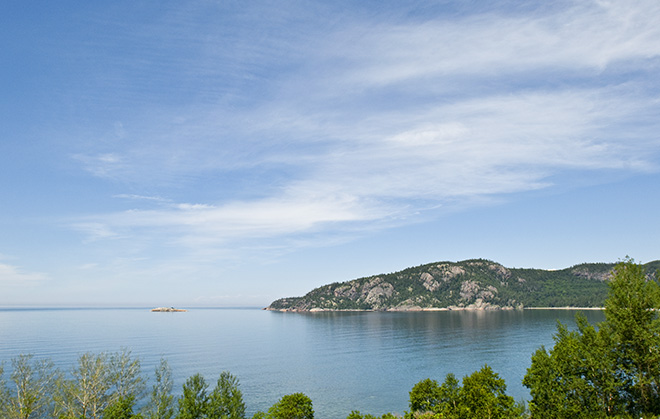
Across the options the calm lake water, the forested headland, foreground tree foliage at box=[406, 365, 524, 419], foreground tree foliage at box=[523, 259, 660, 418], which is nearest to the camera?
foreground tree foliage at box=[523, 259, 660, 418]

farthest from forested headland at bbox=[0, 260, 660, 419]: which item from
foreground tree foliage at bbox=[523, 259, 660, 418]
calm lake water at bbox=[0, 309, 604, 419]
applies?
calm lake water at bbox=[0, 309, 604, 419]

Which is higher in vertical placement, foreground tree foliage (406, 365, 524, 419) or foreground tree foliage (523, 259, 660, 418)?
foreground tree foliage (523, 259, 660, 418)

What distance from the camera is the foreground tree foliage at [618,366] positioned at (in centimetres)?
4750

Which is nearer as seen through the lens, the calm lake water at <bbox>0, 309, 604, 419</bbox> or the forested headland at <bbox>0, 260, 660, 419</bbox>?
the forested headland at <bbox>0, 260, 660, 419</bbox>

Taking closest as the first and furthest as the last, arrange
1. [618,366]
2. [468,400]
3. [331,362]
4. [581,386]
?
[618,366] → [581,386] → [468,400] → [331,362]

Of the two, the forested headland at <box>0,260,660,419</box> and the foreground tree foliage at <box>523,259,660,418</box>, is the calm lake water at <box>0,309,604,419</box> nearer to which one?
the forested headland at <box>0,260,660,419</box>

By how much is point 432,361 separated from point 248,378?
65217mm

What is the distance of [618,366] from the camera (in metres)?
50.3

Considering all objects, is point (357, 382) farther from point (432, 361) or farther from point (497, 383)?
point (497, 383)

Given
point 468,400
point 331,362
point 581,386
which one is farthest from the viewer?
point 331,362

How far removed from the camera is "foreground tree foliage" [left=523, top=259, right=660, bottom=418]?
47.5m

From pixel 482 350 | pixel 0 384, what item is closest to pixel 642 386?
pixel 0 384

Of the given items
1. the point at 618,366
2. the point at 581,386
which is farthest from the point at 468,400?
the point at 618,366

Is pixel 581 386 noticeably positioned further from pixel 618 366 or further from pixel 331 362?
pixel 331 362
